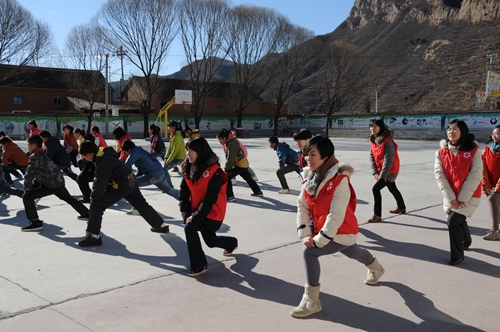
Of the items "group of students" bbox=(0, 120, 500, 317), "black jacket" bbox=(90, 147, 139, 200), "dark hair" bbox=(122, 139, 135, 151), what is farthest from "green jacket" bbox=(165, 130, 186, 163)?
"black jacket" bbox=(90, 147, 139, 200)

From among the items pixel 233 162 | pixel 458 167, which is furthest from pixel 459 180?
pixel 233 162


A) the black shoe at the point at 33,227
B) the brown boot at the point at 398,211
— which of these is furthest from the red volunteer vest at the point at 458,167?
the black shoe at the point at 33,227

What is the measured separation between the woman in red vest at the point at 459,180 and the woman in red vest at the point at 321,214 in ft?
5.52

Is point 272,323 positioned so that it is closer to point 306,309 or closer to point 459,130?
point 306,309

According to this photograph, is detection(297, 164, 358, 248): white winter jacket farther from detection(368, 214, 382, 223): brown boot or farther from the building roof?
the building roof

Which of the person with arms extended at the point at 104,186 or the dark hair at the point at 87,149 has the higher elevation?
the dark hair at the point at 87,149

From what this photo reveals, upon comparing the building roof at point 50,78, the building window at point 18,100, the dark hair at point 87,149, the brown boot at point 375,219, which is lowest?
the brown boot at point 375,219

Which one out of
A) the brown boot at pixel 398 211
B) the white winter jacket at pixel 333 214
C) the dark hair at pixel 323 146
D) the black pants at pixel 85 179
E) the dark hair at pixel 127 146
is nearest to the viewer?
the white winter jacket at pixel 333 214

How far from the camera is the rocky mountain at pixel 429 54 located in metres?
72.9

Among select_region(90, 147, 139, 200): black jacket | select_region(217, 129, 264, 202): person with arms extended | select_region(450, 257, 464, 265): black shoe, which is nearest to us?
select_region(450, 257, 464, 265): black shoe

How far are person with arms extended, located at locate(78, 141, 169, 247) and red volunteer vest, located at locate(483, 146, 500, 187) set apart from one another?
15.3 feet

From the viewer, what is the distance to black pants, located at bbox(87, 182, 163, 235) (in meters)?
5.76

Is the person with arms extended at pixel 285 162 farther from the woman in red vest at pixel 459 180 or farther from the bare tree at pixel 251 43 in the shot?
the bare tree at pixel 251 43

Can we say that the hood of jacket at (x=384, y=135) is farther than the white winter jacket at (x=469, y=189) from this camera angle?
Yes
